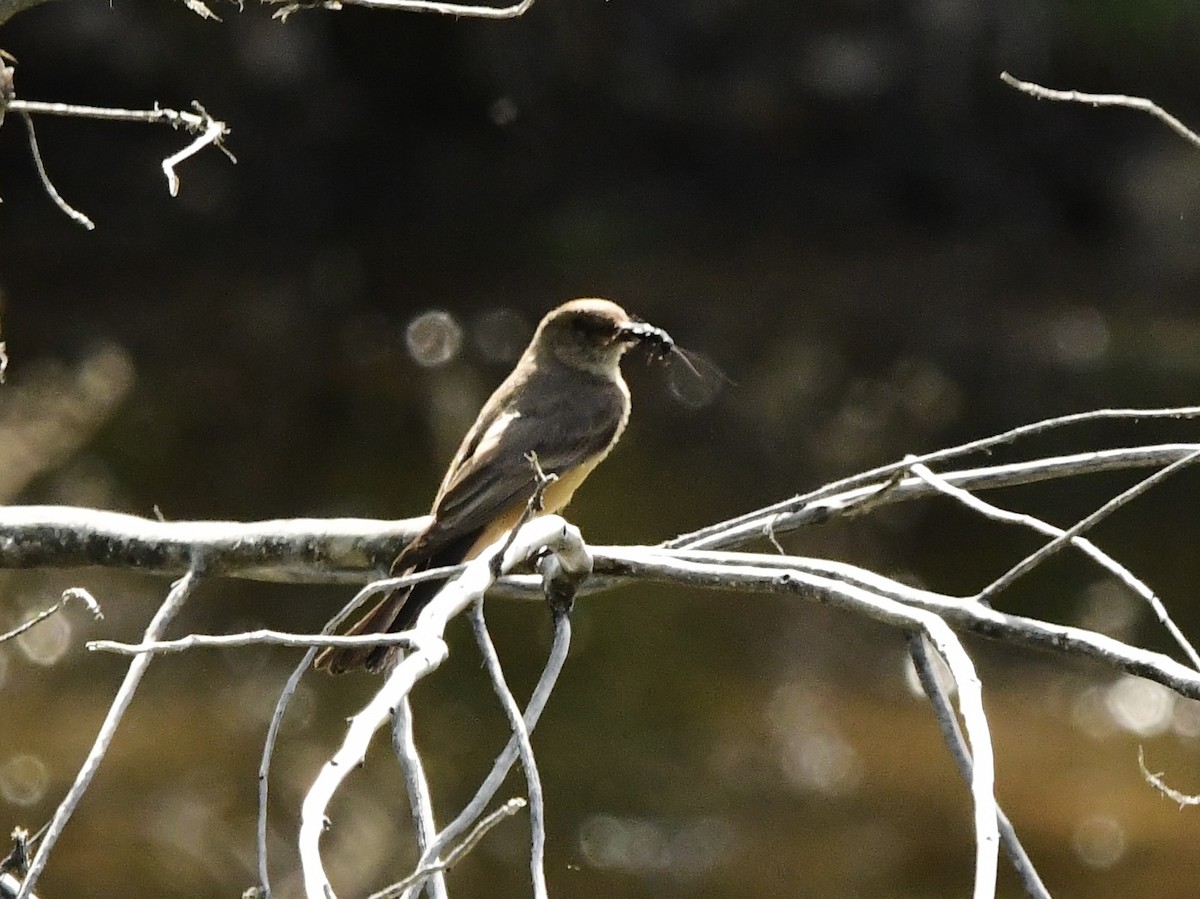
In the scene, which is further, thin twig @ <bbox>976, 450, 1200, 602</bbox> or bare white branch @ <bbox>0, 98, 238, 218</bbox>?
bare white branch @ <bbox>0, 98, 238, 218</bbox>

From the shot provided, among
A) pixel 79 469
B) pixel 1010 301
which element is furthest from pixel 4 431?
pixel 1010 301

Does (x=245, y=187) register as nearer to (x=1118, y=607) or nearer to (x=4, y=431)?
(x=4, y=431)

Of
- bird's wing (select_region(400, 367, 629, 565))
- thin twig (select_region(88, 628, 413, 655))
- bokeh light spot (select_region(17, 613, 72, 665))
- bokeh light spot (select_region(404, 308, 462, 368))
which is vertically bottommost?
bokeh light spot (select_region(404, 308, 462, 368))

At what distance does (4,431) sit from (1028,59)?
31.3ft

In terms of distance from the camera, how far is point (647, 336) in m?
6.08

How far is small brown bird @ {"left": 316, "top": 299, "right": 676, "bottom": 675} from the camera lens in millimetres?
5180

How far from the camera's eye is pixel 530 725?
2.46 metres

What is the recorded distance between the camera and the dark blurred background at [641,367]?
842cm

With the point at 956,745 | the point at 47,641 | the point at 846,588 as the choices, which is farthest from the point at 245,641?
the point at 47,641

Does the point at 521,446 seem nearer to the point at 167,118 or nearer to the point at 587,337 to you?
the point at 587,337

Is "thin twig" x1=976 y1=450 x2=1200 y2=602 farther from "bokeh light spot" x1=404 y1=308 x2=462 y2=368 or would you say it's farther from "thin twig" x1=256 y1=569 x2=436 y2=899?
"bokeh light spot" x1=404 y1=308 x2=462 y2=368

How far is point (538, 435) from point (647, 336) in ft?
1.72

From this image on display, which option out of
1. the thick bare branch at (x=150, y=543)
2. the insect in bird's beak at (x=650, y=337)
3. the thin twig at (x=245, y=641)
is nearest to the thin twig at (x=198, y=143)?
the thick bare branch at (x=150, y=543)

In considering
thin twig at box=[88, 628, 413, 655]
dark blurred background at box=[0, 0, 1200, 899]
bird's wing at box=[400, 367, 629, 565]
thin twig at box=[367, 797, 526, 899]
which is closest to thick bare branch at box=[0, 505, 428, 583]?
thin twig at box=[88, 628, 413, 655]
